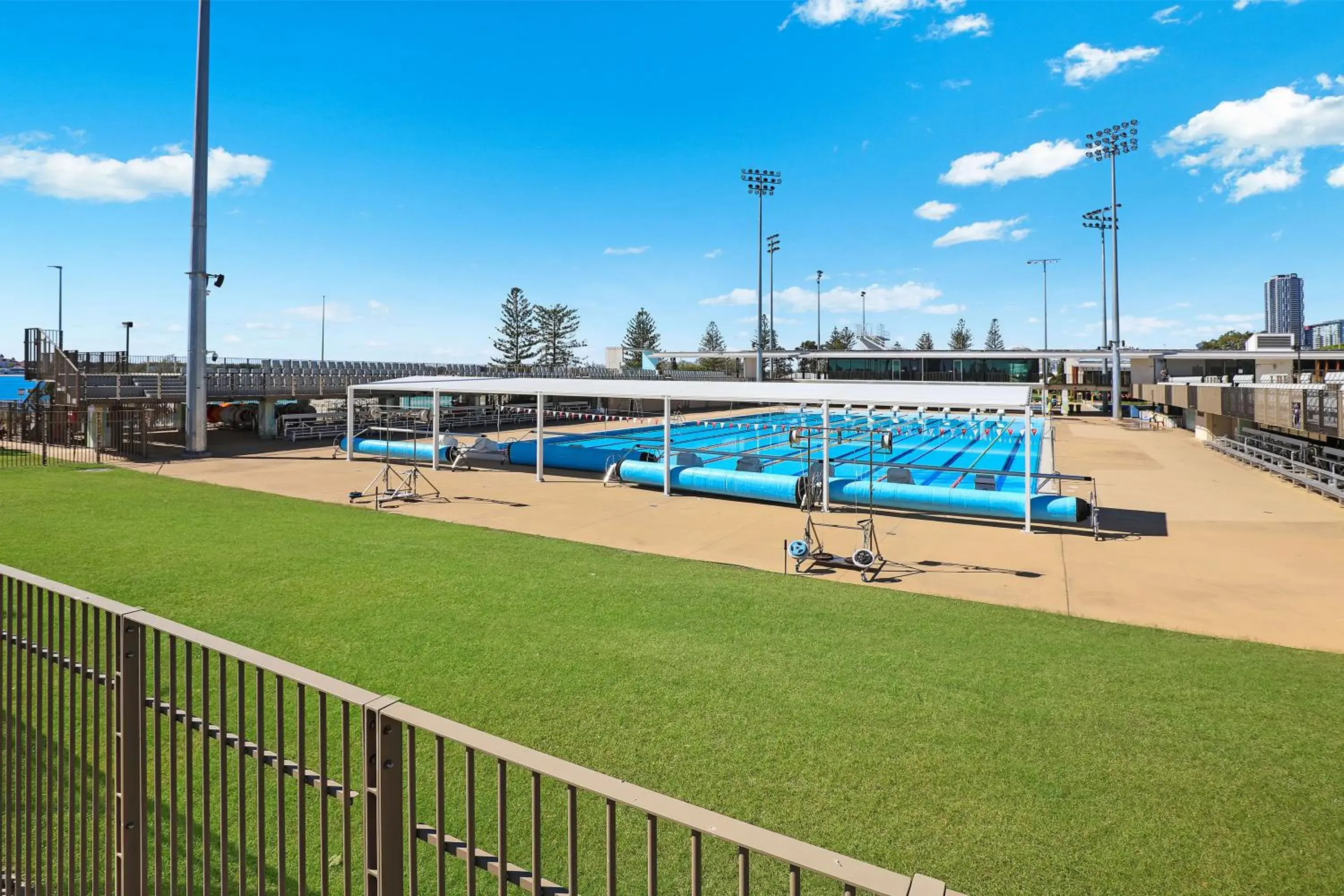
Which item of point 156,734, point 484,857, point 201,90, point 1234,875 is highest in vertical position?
point 201,90

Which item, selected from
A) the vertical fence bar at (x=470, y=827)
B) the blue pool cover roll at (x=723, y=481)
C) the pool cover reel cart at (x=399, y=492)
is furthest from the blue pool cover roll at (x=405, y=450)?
the vertical fence bar at (x=470, y=827)

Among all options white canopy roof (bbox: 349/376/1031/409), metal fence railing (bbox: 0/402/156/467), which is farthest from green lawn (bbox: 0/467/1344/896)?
metal fence railing (bbox: 0/402/156/467)

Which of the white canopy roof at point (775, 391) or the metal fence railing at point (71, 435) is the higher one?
the white canopy roof at point (775, 391)

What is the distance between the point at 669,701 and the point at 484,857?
4.39 meters

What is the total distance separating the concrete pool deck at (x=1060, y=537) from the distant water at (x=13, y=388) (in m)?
21.3

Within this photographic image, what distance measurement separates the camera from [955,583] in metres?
11.6

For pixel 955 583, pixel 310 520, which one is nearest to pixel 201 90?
pixel 310 520

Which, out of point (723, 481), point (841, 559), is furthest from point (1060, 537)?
point (723, 481)

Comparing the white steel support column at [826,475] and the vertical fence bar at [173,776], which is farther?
the white steel support column at [826,475]

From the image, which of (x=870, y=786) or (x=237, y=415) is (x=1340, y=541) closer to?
(x=870, y=786)

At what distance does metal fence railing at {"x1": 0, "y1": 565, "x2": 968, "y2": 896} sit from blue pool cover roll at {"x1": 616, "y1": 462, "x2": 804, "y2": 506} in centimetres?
1330

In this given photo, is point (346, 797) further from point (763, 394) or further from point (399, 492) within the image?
point (763, 394)

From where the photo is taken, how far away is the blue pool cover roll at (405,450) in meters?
26.6

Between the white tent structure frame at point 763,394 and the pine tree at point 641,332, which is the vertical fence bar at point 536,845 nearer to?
the white tent structure frame at point 763,394
